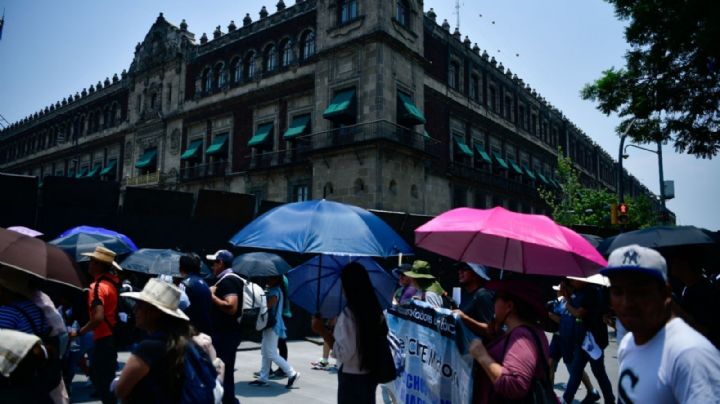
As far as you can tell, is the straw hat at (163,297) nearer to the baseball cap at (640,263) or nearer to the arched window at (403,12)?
the baseball cap at (640,263)

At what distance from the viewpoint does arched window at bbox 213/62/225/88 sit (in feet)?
105

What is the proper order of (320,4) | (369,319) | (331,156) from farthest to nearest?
(320,4) → (331,156) → (369,319)

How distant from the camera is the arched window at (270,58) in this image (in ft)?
95.0

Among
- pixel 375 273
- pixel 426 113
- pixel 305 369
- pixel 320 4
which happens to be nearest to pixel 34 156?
pixel 320 4

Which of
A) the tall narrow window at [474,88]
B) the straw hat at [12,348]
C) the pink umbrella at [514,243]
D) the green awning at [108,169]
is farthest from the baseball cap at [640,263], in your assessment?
the green awning at [108,169]

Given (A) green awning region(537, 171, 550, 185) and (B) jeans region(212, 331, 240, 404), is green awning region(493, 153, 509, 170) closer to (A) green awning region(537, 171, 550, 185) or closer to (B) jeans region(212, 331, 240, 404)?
(A) green awning region(537, 171, 550, 185)

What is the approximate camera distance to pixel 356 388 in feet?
12.3

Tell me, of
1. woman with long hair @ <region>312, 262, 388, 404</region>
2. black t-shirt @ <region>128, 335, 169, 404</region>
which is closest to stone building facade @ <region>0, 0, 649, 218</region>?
woman with long hair @ <region>312, 262, 388, 404</region>

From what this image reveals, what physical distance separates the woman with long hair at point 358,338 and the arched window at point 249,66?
93.2 feet

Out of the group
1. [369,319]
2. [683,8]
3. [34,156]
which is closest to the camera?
[369,319]

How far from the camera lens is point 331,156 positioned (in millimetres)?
24562

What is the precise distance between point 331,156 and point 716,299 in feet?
71.4

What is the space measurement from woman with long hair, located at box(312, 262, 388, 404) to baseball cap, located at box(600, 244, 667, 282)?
7.03ft

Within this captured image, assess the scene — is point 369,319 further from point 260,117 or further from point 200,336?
point 260,117
